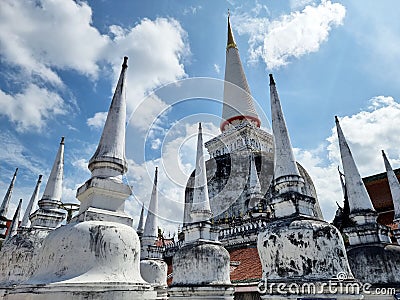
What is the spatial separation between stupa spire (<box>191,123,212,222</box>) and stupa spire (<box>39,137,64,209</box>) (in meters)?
4.45

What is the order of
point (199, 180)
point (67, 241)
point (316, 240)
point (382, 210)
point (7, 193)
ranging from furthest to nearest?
point (382, 210)
point (7, 193)
point (199, 180)
point (316, 240)
point (67, 241)

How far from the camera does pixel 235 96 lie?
A: 35.1 metres

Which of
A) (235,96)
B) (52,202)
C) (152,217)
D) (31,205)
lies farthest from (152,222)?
(235,96)

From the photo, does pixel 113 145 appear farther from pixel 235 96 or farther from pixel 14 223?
pixel 235 96

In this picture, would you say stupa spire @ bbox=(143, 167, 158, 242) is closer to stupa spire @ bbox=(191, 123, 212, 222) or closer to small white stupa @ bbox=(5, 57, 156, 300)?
stupa spire @ bbox=(191, 123, 212, 222)

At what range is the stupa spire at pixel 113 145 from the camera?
508cm

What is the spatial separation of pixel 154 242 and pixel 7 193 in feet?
29.4

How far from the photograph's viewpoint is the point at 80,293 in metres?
3.47

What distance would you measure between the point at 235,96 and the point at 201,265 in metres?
29.0

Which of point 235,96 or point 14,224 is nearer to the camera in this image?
point 14,224

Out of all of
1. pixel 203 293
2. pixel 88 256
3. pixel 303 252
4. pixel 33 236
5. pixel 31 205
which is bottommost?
pixel 203 293

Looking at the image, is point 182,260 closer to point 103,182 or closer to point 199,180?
point 199,180

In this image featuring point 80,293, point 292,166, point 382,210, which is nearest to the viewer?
point 80,293

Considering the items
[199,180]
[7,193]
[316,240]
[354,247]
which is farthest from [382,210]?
[7,193]
